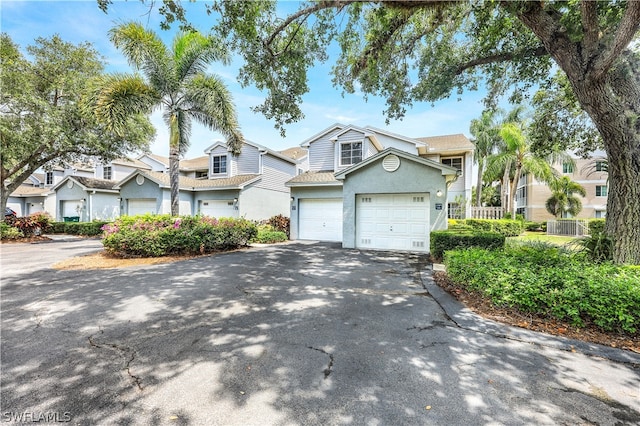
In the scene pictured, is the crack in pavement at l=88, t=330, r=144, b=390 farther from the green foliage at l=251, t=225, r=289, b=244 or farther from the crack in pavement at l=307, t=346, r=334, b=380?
the green foliage at l=251, t=225, r=289, b=244

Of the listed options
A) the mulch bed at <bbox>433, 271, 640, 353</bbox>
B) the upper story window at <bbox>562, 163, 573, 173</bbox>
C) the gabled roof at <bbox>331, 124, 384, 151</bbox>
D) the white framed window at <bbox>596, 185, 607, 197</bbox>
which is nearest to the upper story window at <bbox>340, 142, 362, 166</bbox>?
the gabled roof at <bbox>331, 124, 384, 151</bbox>

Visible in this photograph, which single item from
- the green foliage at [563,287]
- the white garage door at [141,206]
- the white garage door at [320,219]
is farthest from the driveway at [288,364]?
the white garage door at [141,206]

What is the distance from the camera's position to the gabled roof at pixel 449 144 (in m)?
16.5

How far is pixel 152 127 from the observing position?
18.6 metres

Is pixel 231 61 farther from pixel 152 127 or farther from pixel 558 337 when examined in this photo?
pixel 558 337

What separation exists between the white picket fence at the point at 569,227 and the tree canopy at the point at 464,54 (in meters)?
13.4

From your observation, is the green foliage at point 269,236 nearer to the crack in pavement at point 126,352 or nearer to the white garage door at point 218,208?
the white garage door at point 218,208

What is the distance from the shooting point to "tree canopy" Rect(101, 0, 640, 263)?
546 centimetres

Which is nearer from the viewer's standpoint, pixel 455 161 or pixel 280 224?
pixel 280 224

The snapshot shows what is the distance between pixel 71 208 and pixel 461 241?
90.9 feet

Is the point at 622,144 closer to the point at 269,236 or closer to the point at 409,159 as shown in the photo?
the point at 409,159

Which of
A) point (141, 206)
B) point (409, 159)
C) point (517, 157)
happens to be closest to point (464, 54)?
point (409, 159)

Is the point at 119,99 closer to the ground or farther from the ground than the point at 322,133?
closer to the ground

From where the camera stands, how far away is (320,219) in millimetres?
14930
